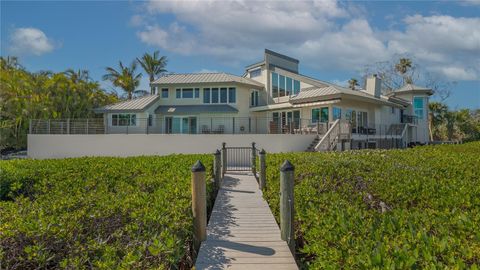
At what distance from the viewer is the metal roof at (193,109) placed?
26311mm

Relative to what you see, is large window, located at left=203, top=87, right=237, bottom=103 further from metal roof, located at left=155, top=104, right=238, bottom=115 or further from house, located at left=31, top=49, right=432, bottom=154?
metal roof, located at left=155, top=104, right=238, bottom=115

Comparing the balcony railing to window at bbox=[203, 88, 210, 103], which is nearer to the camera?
window at bbox=[203, 88, 210, 103]

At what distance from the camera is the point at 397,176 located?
21.4 ft

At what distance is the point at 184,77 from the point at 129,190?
23957 mm

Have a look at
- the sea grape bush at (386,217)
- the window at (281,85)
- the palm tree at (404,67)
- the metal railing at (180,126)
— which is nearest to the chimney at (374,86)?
the metal railing at (180,126)

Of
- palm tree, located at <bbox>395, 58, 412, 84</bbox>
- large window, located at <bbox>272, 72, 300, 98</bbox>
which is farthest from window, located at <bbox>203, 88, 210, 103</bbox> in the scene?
palm tree, located at <bbox>395, 58, 412, 84</bbox>

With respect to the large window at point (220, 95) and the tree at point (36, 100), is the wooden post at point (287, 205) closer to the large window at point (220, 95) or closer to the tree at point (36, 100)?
the large window at point (220, 95)

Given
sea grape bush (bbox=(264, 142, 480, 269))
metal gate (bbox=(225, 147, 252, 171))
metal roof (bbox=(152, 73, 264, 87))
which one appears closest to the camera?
sea grape bush (bbox=(264, 142, 480, 269))

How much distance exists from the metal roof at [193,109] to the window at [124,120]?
239 centimetres

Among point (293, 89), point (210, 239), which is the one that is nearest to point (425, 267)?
point (210, 239)

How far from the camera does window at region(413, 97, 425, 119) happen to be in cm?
3228

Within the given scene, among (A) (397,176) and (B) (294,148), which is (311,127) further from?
(A) (397,176)

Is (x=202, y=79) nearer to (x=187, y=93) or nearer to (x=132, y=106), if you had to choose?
(x=187, y=93)

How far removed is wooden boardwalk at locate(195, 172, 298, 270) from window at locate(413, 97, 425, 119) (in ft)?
100
